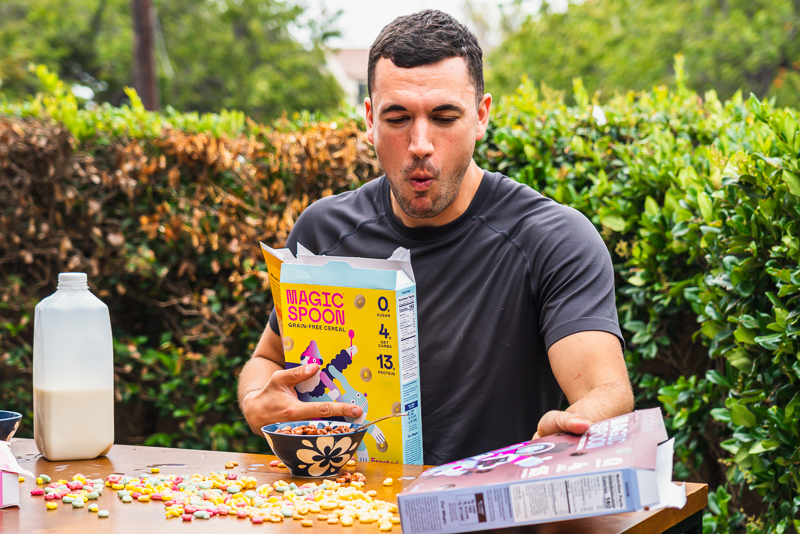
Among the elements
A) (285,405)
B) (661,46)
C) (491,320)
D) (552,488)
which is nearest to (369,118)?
(491,320)

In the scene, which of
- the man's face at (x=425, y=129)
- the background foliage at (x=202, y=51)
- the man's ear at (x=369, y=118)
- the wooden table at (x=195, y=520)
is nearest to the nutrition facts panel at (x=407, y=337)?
the wooden table at (x=195, y=520)

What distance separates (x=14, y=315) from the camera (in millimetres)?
3723

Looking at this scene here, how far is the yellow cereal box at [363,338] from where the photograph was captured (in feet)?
5.18

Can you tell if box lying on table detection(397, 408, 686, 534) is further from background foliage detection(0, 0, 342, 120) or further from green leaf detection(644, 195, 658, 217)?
background foliage detection(0, 0, 342, 120)

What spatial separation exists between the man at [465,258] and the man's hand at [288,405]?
0.04 m

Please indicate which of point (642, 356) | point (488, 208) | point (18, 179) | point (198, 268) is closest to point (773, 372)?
point (642, 356)

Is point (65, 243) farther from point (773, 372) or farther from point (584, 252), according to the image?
point (773, 372)

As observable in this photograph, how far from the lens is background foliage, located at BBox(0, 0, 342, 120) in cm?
2181

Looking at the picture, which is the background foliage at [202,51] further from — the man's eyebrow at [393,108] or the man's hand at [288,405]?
the man's hand at [288,405]

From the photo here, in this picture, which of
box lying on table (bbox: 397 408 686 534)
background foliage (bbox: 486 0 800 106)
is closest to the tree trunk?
box lying on table (bbox: 397 408 686 534)

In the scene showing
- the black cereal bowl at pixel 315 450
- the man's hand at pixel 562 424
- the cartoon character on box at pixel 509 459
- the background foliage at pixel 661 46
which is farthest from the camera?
the background foliage at pixel 661 46

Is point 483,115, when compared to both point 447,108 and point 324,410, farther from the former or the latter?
point 324,410

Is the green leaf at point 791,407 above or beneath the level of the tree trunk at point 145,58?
beneath

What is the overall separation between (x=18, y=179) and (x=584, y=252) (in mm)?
2926
